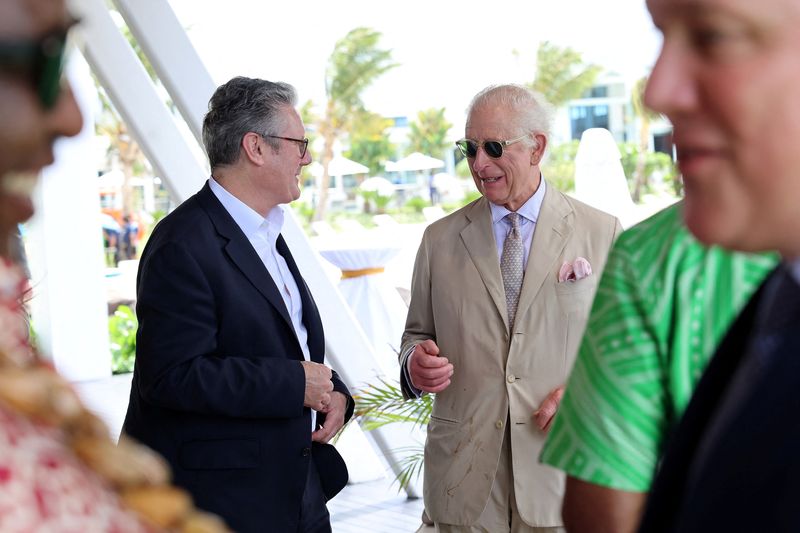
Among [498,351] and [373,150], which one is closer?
[498,351]

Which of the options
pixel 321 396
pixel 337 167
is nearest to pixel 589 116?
pixel 337 167

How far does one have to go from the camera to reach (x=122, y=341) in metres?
14.6

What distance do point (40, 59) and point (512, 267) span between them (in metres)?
3.28

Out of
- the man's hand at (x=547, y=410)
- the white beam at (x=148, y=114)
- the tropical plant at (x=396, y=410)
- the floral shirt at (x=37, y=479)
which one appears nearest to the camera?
the floral shirt at (x=37, y=479)

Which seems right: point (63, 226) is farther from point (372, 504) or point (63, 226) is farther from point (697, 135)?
point (697, 135)

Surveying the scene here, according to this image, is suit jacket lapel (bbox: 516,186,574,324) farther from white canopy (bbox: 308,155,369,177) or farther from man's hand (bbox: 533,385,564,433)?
white canopy (bbox: 308,155,369,177)

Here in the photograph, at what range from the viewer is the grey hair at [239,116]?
3.57 metres

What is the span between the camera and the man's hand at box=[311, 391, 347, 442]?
3.53 metres

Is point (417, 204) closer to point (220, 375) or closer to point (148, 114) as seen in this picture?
point (148, 114)

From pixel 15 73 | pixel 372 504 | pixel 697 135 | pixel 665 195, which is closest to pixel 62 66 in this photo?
pixel 15 73

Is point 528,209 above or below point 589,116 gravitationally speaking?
above

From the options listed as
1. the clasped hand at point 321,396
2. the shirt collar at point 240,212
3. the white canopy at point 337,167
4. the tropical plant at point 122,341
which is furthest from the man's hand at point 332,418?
the white canopy at point 337,167

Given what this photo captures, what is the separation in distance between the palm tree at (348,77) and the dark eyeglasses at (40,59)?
147 ft

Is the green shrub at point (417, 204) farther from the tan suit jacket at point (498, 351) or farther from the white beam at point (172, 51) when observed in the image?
the tan suit jacket at point (498, 351)
